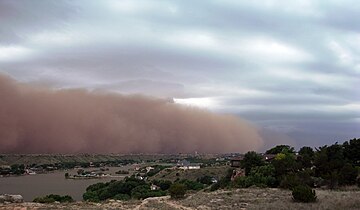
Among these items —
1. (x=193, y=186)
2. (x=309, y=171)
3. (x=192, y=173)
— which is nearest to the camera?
(x=309, y=171)

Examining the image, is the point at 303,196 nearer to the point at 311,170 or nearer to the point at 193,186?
the point at 311,170

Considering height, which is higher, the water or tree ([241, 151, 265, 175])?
tree ([241, 151, 265, 175])

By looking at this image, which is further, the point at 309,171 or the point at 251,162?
the point at 251,162

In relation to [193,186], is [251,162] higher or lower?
higher

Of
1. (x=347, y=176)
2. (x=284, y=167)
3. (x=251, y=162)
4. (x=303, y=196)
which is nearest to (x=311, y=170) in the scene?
(x=284, y=167)

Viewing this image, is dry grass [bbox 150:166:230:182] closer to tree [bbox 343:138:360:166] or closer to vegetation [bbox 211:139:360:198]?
vegetation [bbox 211:139:360:198]

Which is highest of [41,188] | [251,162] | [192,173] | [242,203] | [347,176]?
[251,162]

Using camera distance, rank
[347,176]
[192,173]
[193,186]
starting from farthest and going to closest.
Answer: [192,173] → [193,186] → [347,176]

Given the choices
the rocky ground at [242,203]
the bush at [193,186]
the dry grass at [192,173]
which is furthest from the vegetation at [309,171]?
the dry grass at [192,173]

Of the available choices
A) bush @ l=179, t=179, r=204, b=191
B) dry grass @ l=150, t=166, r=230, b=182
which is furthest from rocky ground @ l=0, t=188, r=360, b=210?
dry grass @ l=150, t=166, r=230, b=182

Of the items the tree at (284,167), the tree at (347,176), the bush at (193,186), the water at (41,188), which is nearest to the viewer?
the tree at (347,176)

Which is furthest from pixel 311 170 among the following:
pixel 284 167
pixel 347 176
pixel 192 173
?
pixel 192 173

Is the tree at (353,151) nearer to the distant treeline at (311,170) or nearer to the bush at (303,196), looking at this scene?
the distant treeline at (311,170)
